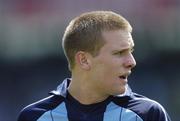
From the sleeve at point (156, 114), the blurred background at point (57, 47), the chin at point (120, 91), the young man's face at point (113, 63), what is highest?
the young man's face at point (113, 63)

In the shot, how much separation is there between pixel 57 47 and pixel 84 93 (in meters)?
5.57

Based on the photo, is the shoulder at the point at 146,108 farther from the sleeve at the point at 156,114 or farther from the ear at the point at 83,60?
the ear at the point at 83,60

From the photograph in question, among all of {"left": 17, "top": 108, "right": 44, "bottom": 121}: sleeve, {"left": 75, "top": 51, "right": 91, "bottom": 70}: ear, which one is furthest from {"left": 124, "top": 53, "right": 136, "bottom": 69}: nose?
{"left": 17, "top": 108, "right": 44, "bottom": 121}: sleeve

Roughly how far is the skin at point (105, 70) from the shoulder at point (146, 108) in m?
0.12

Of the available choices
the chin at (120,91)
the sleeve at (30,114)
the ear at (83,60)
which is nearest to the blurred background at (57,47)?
the sleeve at (30,114)

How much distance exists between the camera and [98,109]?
3.79m

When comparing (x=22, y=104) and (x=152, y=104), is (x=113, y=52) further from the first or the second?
(x=22, y=104)

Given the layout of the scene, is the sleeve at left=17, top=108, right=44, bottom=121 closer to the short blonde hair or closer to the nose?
the short blonde hair

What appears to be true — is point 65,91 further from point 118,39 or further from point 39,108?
point 118,39

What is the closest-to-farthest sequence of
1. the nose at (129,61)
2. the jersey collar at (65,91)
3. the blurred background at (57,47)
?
the nose at (129,61) < the jersey collar at (65,91) < the blurred background at (57,47)

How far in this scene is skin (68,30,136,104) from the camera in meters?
3.69

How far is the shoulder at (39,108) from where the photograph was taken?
3.85 meters

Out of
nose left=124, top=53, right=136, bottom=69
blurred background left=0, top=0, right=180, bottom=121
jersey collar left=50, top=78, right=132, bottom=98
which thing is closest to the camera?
nose left=124, top=53, right=136, bottom=69

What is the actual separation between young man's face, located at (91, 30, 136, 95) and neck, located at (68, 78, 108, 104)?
0.12 ft
